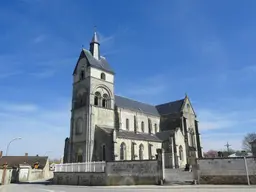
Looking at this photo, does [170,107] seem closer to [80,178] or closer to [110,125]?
[110,125]

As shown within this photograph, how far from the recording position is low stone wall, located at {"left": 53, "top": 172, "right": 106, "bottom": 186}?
22.6 metres

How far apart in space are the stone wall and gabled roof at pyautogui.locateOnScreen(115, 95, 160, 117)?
74.2 ft

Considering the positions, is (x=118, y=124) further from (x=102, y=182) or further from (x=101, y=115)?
(x=102, y=182)

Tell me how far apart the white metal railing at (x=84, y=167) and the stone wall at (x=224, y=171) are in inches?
373

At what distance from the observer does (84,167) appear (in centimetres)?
2516

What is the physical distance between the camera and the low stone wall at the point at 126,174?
2005 centimetres

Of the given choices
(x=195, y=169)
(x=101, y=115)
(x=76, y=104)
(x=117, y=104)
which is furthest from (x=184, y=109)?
(x=195, y=169)

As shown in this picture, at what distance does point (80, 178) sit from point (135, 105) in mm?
22467

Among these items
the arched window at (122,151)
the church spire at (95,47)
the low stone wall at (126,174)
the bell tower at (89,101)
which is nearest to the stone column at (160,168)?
the low stone wall at (126,174)

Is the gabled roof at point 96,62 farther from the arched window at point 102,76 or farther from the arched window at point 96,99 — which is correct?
the arched window at point 96,99

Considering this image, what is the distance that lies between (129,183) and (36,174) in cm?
3088

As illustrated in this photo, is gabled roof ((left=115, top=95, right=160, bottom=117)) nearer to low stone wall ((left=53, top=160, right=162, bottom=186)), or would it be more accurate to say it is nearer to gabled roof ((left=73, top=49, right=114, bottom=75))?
gabled roof ((left=73, top=49, right=114, bottom=75))

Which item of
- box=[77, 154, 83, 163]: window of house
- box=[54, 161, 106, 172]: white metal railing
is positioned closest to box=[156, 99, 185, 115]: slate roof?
A: box=[77, 154, 83, 163]: window of house

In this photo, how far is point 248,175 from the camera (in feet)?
56.7
